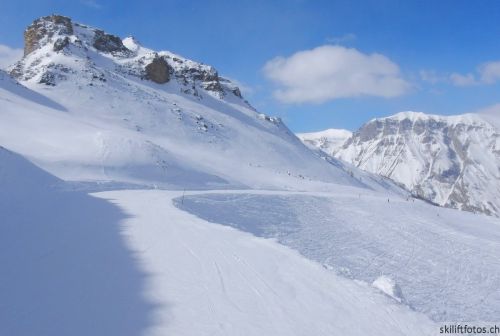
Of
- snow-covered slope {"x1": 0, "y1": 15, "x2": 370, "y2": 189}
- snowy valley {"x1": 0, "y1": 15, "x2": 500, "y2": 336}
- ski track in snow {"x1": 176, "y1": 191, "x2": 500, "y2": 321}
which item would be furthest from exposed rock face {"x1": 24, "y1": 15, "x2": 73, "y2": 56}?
ski track in snow {"x1": 176, "y1": 191, "x2": 500, "y2": 321}

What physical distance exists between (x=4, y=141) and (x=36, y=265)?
28.0 meters

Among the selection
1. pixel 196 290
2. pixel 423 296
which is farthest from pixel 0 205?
pixel 423 296

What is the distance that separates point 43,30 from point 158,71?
1943cm

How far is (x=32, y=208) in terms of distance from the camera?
1288 cm

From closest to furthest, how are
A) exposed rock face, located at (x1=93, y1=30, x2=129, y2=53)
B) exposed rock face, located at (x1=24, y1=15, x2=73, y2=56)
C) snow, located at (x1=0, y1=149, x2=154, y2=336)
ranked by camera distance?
snow, located at (x1=0, y1=149, x2=154, y2=336) < exposed rock face, located at (x1=24, y1=15, x2=73, y2=56) < exposed rock face, located at (x1=93, y1=30, x2=129, y2=53)

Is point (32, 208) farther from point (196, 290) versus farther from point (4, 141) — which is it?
point (4, 141)

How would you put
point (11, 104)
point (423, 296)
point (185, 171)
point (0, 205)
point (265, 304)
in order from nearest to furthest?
point (265, 304) < point (423, 296) < point (0, 205) < point (185, 171) < point (11, 104)

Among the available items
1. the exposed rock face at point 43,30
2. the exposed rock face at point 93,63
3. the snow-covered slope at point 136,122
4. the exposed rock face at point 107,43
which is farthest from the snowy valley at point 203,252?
the exposed rock face at point 107,43

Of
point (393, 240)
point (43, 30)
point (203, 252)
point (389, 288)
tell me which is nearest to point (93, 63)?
point (43, 30)

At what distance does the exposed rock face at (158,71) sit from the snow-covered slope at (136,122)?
0.19 meters

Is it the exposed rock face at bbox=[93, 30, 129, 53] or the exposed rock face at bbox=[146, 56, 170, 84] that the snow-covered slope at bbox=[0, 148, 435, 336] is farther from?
the exposed rock face at bbox=[93, 30, 129, 53]

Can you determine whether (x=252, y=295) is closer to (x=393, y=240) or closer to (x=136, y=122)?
(x=393, y=240)

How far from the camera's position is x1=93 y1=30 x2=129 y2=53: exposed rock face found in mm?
78969

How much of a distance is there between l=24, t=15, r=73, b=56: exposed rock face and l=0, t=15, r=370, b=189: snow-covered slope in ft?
0.58
